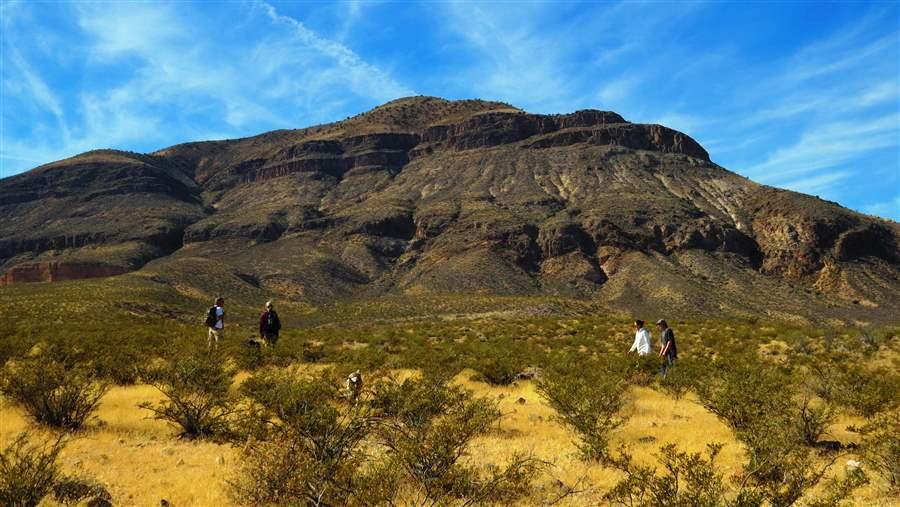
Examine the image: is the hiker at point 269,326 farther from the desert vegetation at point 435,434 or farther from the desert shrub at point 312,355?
the desert shrub at point 312,355

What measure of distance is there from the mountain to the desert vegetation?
6012cm

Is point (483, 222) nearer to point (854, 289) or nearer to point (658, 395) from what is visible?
point (854, 289)

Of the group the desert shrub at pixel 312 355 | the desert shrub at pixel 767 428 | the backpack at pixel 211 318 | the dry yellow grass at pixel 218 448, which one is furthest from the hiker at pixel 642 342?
the backpack at pixel 211 318

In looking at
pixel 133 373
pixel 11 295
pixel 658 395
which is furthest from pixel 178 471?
pixel 11 295

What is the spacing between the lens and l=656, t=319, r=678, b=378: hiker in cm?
1634

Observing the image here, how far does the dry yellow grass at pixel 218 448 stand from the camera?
7.86 metres

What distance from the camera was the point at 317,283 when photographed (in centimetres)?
8838

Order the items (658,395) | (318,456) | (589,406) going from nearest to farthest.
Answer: (318,456), (589,406), (658,395)

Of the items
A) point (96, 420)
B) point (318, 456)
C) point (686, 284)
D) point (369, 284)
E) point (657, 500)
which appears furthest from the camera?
point (369, 284)

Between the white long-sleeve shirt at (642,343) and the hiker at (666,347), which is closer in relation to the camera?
the hiker at (666,347)

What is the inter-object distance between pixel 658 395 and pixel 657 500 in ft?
36.5

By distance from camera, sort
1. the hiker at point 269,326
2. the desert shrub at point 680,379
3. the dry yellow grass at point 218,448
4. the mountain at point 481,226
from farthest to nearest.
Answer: the mountain at point 481,226, the hiker at point 269,326, the desert shrub at point 680,379, the dry yellow grass at point 218,448

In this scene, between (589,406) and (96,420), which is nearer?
(589,406)

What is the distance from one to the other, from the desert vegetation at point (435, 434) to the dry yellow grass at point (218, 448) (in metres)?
0.05
